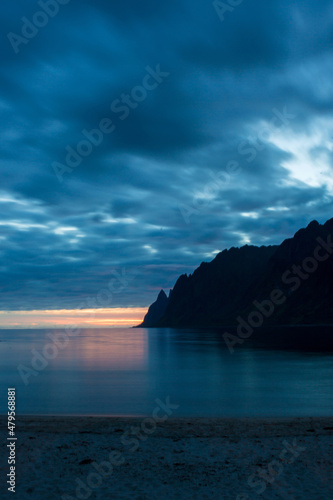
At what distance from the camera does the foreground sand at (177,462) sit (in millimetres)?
14617

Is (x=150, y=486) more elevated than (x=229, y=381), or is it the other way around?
(x=150, y=486)

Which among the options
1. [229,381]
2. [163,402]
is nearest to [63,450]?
[163,402]

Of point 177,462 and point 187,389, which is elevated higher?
point 177,462

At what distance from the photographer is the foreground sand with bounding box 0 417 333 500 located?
575 inches

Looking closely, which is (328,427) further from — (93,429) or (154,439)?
(93,429)

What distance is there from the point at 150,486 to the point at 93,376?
55923mm

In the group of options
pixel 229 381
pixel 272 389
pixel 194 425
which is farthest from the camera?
pixel 229 381

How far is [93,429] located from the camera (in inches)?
998

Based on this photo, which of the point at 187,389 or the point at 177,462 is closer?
the point at 177,462

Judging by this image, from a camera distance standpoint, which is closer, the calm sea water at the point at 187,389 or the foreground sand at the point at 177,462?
the foreground sand at the point at 177,462

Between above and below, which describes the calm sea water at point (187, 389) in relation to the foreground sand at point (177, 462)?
below

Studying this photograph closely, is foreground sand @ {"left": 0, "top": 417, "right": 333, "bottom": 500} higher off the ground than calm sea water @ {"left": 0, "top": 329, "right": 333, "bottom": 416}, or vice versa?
foreground sand @ {"left": 0, "top": 417, "right": 333, "bottom": 500}

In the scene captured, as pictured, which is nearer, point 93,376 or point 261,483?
point 261,483

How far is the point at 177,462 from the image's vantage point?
17781 millimetres
